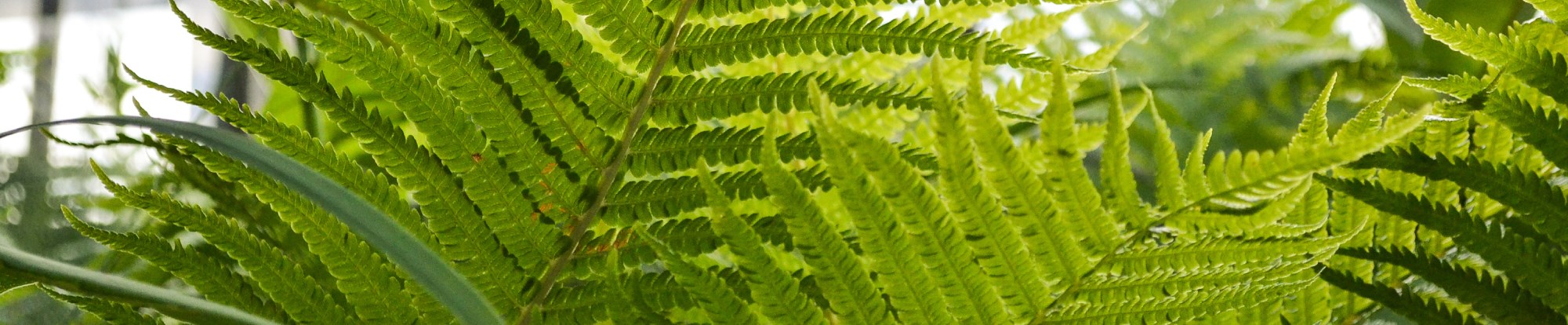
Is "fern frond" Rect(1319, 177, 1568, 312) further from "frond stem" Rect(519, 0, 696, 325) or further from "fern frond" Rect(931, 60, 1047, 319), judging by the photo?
"frond stem" Rect(519, 0, 696, 325)

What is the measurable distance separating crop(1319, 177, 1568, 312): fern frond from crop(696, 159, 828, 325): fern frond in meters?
0.21

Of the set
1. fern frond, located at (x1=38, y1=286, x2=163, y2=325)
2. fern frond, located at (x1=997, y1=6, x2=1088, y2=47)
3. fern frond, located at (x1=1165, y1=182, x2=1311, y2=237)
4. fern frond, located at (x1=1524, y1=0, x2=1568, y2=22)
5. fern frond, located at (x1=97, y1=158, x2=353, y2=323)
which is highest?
fern frond, located at (x1=1524, y1=0, x2=1568, y2=22)

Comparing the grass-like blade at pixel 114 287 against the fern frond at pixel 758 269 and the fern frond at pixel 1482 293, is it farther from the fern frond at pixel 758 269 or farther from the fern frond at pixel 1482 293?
the fern frond at pixel 1482 293

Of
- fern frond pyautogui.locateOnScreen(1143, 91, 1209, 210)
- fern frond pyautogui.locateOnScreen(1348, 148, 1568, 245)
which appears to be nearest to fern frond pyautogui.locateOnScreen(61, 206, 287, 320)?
fern frond pyautogui.locateOnScreen(1143, 91, 1209, 210)

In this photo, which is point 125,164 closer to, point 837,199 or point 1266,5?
point 837,199

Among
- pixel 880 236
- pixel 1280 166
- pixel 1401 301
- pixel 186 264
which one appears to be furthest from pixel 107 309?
pixel 1401 301

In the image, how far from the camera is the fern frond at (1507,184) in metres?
0.40

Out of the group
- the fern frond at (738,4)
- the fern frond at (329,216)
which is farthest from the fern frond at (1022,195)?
the fern frond at (329,216)

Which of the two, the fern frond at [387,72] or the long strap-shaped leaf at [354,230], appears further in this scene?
the fern frond at [387,72]

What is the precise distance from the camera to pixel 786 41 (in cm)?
42

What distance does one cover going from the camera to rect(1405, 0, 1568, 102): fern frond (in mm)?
400

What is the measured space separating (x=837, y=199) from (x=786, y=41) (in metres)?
0.18

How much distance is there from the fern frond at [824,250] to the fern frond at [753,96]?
8 cm

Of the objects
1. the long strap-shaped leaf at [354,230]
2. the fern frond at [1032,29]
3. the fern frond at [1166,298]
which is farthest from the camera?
the fern frond at [1032,29]
